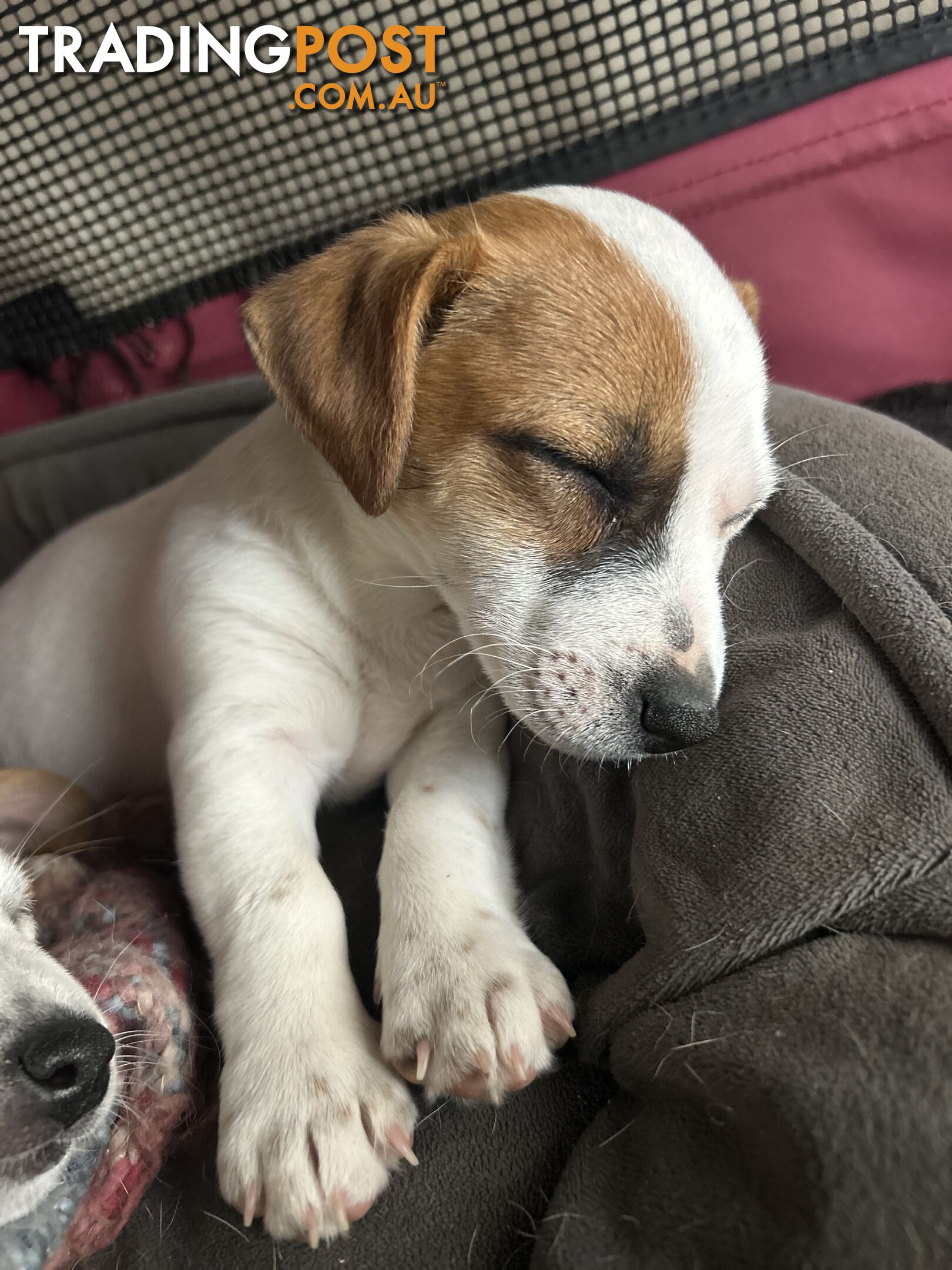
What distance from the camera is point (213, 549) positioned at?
1.40 m

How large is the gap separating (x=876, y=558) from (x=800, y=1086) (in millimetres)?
611

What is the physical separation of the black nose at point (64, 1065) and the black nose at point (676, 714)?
0.69 meters

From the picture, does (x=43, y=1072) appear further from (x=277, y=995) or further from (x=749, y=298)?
(x=749, y=298)

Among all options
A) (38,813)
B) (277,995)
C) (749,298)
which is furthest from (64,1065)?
(749,298)

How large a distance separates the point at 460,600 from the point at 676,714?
1.08ft

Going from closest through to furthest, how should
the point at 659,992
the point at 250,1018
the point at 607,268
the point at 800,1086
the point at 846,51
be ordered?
the point at 800,1086, the point at 659,992, the point at 250,1018, the point at 607,268, the point at 846,51

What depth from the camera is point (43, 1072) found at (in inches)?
33.5

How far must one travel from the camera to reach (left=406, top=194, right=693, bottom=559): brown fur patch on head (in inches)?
40.9

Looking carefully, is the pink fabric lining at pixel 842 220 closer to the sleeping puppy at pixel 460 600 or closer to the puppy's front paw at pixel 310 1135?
the sleeping puppy at pixel 460 600

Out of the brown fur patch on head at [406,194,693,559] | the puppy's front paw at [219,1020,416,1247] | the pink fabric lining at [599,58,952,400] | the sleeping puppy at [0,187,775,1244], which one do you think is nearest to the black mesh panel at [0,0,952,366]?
the pink fabric lining at [599,58,952,400]

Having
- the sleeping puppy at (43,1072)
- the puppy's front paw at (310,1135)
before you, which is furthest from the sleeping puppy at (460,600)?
the sleeping puppy at (43,1072)

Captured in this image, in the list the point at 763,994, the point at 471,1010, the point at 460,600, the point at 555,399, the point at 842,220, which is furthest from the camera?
the point at 842,220

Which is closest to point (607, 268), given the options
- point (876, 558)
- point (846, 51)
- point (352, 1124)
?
point (876, 558)

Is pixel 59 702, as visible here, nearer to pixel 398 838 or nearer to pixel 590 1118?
pixel 398 838
